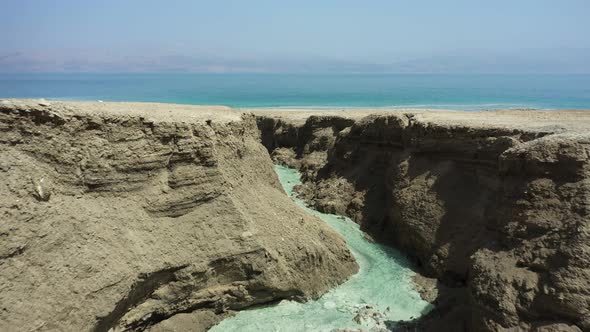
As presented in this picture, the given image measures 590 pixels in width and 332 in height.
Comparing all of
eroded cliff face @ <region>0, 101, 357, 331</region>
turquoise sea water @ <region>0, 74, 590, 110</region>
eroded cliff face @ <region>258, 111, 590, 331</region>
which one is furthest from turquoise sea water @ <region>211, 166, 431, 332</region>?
turquoise sea water @ <region>0, 74, 590, 110</region>

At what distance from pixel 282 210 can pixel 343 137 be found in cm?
973

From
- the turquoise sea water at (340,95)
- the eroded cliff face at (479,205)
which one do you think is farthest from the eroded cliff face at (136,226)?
the turquoise sea water at (340,95)

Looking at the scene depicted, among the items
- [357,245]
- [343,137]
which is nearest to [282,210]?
[357,245]

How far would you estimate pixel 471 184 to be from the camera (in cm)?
1189

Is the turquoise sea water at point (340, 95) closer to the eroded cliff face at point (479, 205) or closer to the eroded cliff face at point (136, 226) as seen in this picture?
the eroded cliff face at point (479, 205)

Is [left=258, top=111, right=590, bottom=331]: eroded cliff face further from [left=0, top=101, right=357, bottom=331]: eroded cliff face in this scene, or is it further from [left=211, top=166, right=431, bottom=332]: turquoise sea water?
[left=0, top=101, right=357, bottom=331]: eroded cliff face

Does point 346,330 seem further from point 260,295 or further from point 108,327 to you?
point 108,327

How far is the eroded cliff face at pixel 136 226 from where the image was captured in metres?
6.62

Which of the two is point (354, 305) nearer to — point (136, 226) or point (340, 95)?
point (136, 226)

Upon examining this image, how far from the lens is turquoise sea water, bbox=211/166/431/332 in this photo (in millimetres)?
8992

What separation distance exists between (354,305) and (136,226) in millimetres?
4877

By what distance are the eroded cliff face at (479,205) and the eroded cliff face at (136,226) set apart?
10.9 feet

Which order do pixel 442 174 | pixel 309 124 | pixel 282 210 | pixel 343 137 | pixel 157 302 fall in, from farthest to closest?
1. pixel 309 124
2. pixel 343 137
3. pixel 442 174
4. pixel 282 210
5. pixel 157 302

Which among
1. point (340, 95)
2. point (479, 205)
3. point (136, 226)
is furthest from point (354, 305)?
point (340, 95)
